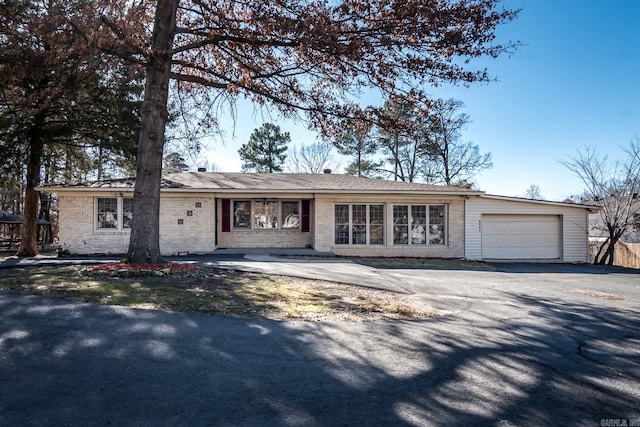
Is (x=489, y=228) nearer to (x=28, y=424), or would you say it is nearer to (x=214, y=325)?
(x=214, y=325)

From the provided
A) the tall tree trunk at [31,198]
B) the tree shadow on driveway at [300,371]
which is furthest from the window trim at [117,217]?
the tree shadow on driveway at [300,371]

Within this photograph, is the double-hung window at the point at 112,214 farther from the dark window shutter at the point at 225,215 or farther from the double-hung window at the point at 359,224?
the double-hung window at the point at 359,224

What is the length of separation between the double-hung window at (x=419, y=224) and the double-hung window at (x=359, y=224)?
0.69 meters

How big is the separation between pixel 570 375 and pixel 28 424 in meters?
4.63

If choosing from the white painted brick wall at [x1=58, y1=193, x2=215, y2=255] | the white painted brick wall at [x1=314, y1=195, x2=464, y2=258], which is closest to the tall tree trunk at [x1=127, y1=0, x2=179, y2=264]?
the white painted brick wall at [x1=58, y1=193, x2=215, y2=255]

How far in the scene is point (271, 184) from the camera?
16.8 meters

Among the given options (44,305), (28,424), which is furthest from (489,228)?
(28,424)

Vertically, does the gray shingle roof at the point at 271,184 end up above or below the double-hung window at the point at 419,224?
above

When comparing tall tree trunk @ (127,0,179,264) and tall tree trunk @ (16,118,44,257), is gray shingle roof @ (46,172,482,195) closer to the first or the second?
tall tree trunk @ (16,118,44,257)

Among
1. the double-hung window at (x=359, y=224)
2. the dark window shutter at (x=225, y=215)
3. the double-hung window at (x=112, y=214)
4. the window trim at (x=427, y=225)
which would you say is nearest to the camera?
the double-hung window at (x=112, y=214)

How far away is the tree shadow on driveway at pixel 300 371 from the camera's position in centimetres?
291

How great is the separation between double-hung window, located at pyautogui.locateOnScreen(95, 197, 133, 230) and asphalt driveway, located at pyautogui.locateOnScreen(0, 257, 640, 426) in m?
9.99

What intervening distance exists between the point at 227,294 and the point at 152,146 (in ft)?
16.0

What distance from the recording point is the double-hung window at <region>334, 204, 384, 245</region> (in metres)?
16.6
